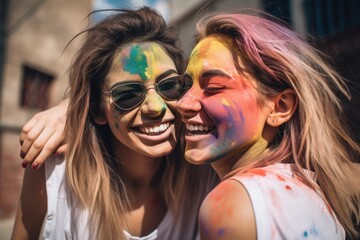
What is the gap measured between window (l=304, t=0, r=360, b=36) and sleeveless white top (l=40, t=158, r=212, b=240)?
430 cm

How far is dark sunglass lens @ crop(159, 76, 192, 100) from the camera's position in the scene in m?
1.69

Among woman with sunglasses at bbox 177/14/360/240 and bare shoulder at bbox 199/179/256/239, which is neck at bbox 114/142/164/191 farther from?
bare shoulder at bbox 199/179/256/239

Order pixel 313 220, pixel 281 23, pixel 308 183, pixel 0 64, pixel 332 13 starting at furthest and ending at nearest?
pixel 0 64 < pixel 332 13 < pixel 281 23 < pixel 308 183 < pixel 313 220

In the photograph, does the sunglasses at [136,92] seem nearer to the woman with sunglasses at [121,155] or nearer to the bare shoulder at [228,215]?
the woman with sunglasses at [121,155]

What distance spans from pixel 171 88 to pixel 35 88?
6.41m

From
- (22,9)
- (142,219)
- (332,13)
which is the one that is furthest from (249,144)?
(22,9)

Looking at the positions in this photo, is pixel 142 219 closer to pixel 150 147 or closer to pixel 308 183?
pixel 150 147

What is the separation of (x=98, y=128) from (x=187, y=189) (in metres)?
0.81

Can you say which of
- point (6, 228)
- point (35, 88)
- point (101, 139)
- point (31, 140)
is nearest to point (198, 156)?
point (101, 139)

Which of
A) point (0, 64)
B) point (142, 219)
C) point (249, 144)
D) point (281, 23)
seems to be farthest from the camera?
point (0, 64)

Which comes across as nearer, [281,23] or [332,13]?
[281,23]

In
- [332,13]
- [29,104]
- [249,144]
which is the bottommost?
[29,104]

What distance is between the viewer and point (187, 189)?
191 cm

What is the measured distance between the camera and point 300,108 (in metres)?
1.26
